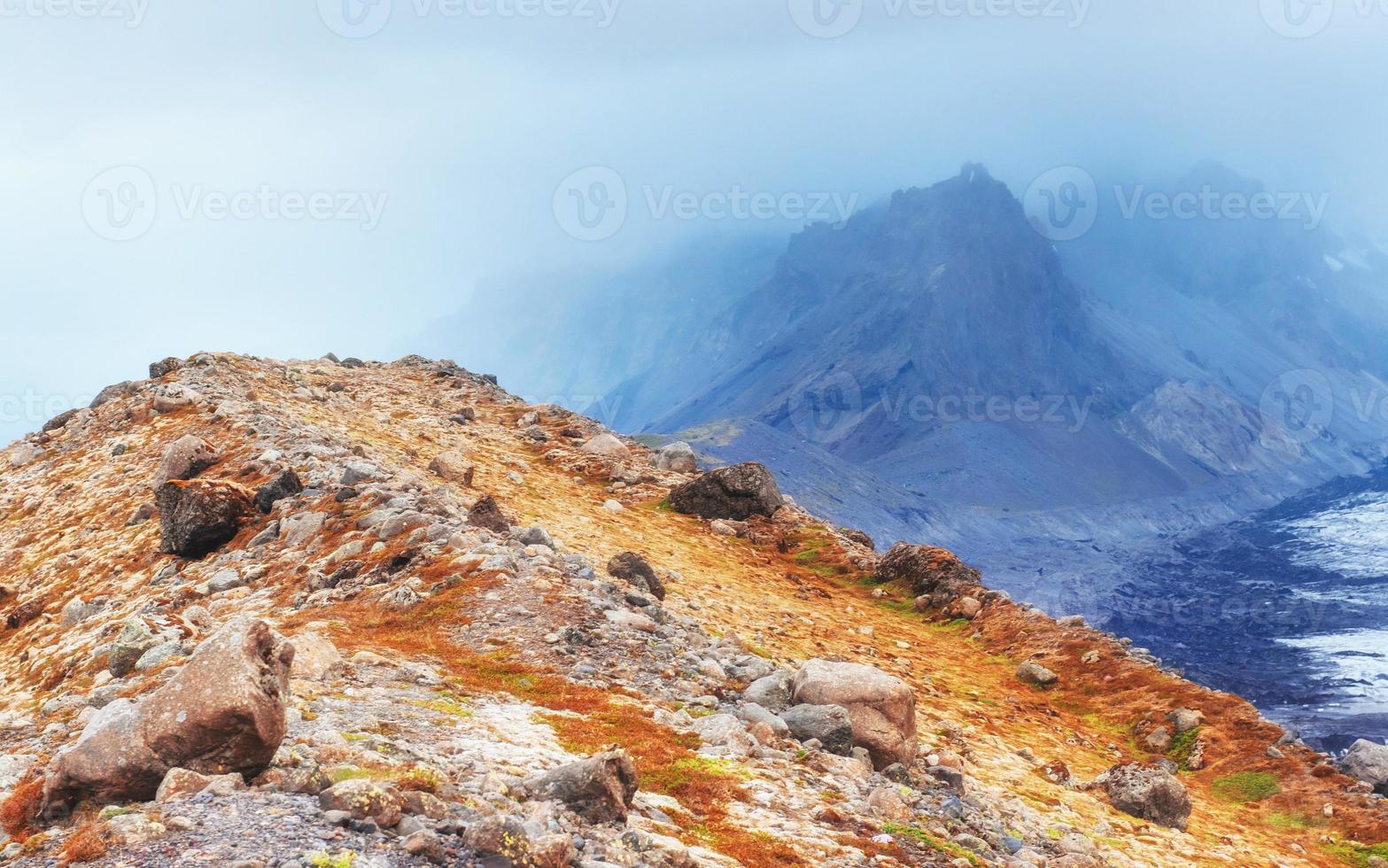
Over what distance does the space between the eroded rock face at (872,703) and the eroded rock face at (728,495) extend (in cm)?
2213

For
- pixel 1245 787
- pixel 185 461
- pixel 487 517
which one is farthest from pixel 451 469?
pixel 1245 787

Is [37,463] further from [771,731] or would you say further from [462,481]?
[771,731]

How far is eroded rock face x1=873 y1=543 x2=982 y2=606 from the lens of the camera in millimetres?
34094

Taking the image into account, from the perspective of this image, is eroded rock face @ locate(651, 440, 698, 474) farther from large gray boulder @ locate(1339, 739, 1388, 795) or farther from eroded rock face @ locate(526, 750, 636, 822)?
eroded rock face @ locate(526, 750, 636, 822)

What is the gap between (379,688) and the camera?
542 inches

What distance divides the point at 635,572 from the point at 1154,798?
1337 cm

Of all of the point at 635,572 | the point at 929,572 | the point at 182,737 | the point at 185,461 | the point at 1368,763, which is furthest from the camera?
the point at 1368,763

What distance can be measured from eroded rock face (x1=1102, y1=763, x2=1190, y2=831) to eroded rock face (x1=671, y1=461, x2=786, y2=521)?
71.7ft

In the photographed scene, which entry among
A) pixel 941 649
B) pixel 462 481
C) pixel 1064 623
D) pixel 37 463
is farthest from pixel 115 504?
pixel 1064 623

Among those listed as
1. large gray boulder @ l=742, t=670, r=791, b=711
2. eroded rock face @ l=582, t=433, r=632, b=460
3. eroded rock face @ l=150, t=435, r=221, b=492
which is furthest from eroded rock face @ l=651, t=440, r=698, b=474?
large gray boulder @ l=742, t=670, r=791, b=711

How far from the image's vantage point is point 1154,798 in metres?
18.4

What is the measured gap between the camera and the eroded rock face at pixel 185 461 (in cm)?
2661

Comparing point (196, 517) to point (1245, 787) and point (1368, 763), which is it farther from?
point (1368, 763)

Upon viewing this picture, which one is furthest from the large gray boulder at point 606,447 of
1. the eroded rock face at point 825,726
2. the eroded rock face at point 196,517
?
the eroded rock face at point 825,726
